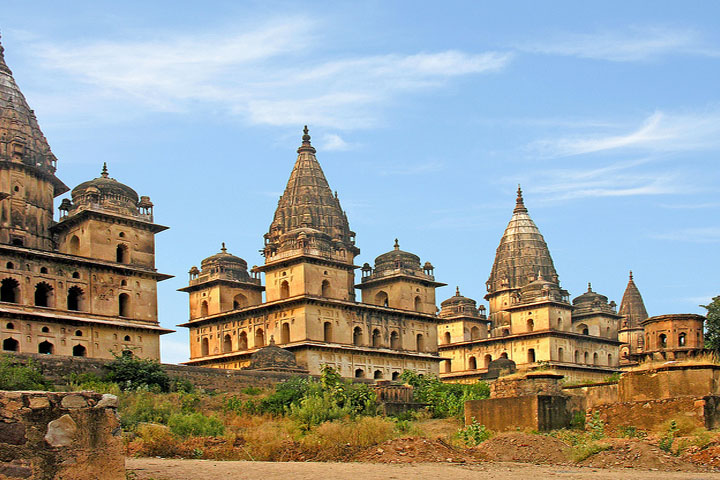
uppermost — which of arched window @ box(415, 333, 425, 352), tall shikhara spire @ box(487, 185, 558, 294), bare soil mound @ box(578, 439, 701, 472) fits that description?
tall shikhara spire @ box(487, 185, 558, 294)

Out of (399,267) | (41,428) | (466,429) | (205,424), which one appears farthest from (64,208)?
(41,428)

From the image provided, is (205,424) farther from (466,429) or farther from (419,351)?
(419,351)

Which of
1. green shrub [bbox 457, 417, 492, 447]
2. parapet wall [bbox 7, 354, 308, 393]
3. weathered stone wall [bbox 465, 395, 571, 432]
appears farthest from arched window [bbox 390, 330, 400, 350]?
green shrub [bbox 457, 417, 492, 447]

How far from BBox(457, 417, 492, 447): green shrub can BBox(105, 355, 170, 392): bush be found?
1611cm

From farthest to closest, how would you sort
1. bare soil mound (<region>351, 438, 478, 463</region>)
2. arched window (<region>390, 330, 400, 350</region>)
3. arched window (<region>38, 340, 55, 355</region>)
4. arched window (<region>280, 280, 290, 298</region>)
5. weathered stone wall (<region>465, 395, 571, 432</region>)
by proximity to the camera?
arched window (<region>390, 330, 400, 350</region>), arched window (<region>280, 280, 290, 298</region>), arched window (<region>38, 340, 55, 355</region>), weathered stone wall (<region>465, 395, 571, 432</region>), bare soil mound (<region>351, 438, 478, 463</region>)

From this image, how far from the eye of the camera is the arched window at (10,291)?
39.8 metres

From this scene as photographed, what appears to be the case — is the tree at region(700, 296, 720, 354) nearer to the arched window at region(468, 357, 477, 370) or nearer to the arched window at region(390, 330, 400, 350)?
the arched window at region(390, 330, 400, 350)

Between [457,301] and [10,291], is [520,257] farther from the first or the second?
[10,291]

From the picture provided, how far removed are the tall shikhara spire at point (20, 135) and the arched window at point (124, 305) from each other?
7.46 metres

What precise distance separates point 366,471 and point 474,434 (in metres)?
6.46

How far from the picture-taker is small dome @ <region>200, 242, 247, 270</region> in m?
57.2

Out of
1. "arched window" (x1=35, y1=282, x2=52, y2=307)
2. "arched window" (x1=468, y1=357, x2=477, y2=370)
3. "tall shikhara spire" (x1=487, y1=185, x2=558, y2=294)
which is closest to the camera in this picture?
"arched window" (x1=35, y1=282, x2=52, y2=307)

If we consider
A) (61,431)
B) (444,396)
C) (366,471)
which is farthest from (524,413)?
(444,396)

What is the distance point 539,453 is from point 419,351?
4125 cm
